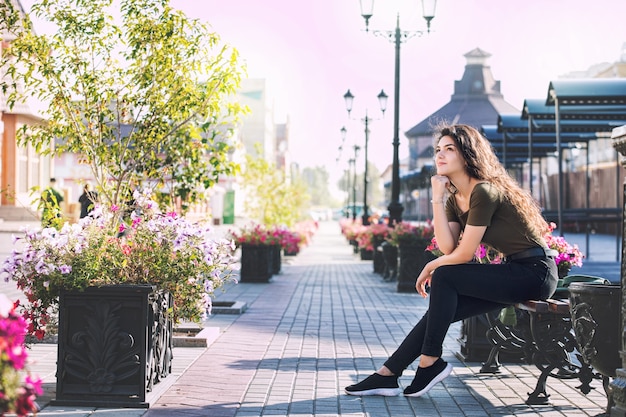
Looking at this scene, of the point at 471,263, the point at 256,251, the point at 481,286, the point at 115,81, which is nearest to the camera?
the point at 481,286

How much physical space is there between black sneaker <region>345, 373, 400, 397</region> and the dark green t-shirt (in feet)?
3.57

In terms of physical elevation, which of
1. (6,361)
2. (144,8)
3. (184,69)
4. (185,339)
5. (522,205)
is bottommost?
(185,339)

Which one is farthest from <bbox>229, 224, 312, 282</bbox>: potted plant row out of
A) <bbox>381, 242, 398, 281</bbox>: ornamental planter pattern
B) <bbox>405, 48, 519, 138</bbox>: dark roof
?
<bbox>405, 48, 519, 138</bbox>: dark roof

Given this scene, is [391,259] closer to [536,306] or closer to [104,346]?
[536,306]

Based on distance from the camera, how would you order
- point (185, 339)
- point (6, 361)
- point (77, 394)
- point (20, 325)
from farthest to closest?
point (185, 339) → point (77, 394) → point (20, 325) → point (6, 361)

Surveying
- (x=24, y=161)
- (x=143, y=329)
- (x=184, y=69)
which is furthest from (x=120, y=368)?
(x=24, y=161)

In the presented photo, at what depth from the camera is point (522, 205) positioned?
5.94 metres

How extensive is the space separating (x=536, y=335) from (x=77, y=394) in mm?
2817

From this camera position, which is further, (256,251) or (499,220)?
(256,251)

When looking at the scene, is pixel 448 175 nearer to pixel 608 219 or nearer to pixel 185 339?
pixel 185 339

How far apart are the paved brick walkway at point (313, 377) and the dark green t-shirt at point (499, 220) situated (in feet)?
3.25

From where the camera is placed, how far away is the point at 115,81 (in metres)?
8.47

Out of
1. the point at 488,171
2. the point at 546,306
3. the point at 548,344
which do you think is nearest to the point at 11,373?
the point at 546,306

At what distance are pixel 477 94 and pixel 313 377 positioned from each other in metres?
113
